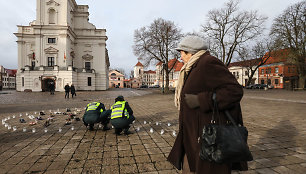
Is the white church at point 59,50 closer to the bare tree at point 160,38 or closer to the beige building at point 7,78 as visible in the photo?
the bare tree at point 160,38

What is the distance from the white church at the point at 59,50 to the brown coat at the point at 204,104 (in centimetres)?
3593

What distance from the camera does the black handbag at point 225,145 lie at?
1278 mm

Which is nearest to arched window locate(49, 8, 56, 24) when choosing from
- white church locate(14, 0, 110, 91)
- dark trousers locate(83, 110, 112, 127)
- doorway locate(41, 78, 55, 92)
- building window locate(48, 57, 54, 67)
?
white church locate(14, 0, 110, 91)

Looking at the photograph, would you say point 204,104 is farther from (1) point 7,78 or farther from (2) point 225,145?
(1) point 7,78

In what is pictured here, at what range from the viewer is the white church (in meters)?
33.1

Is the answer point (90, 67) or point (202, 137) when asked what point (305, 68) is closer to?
point (202, 137)

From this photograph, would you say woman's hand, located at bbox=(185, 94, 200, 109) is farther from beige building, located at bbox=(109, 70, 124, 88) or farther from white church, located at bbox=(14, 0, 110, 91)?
beige building, located at bbox=(109, 70, 124, 88)

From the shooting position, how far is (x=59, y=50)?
Result: 34.3 m

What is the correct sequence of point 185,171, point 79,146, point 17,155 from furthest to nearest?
1. point 79,146
2. point 17,155
3. point 185,171

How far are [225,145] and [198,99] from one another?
443 millimetres

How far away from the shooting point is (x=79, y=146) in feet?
13.0

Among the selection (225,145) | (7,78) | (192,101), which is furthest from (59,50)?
(7,78)

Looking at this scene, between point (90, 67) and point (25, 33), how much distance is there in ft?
55.0

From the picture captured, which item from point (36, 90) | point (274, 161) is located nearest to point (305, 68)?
point (274, 161)
